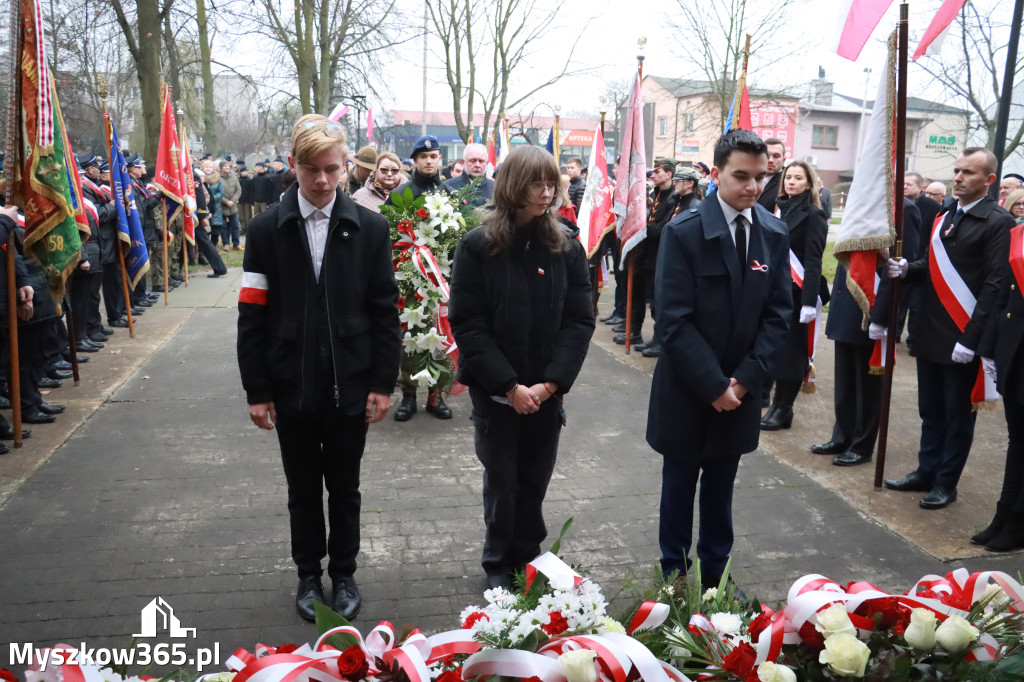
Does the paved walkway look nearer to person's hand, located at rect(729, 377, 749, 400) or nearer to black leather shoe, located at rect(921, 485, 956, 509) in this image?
black leather shoe, located at rect(921, 485, 956, 509)

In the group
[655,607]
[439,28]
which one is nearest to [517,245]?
[655,607]

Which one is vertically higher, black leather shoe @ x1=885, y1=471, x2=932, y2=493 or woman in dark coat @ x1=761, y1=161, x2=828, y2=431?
woman in dark coat @ x1=761, y1=161, x2=828, y2=431

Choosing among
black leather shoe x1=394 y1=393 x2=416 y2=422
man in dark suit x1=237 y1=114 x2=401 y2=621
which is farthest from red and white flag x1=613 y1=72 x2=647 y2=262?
man in dark suit x1=237 y1=114 x2=401 y2=621

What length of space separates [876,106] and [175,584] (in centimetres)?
485

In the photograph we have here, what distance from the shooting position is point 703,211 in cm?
354

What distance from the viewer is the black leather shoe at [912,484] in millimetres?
5418

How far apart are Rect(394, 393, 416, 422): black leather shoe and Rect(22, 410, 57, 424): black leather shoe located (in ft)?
8.94

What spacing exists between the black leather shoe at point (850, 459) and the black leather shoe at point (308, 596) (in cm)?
388

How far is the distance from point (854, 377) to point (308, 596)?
14.3ft

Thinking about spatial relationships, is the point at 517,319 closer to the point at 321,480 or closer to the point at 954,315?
the point at 321,480

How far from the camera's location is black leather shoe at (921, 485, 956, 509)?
5.11m

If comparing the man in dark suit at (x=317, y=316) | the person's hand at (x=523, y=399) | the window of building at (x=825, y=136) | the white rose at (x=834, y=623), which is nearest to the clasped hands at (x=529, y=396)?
the person's hand at (x=523, y=399)

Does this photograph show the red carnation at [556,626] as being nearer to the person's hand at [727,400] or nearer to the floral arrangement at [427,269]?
the person's hand at [727,400]

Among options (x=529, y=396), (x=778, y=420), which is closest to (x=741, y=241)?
(x=529, y=396)
